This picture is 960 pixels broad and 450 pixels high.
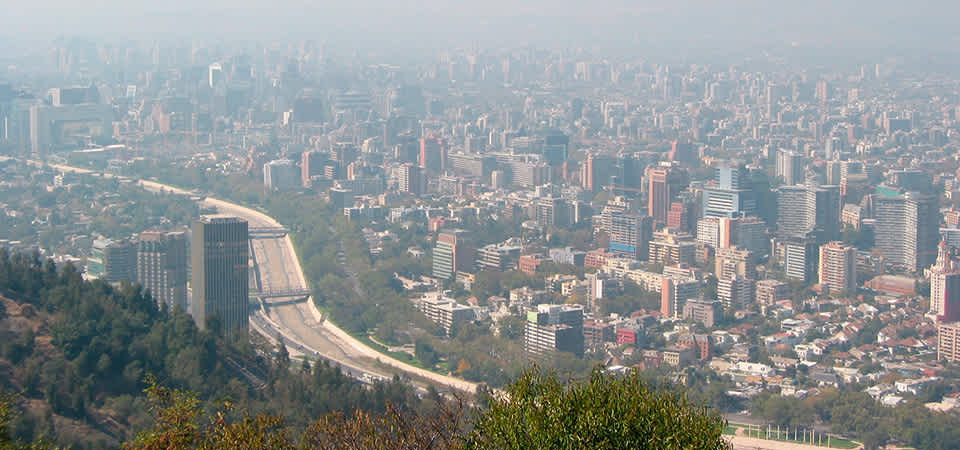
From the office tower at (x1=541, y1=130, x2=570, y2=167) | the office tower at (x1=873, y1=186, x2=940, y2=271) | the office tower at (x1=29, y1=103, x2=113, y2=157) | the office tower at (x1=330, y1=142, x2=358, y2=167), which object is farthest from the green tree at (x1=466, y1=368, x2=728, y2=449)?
the office tower at (x1=29, y1=103, x2=113, y2=157)

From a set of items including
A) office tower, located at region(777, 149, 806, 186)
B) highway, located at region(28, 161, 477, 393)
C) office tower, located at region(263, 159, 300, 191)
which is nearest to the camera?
highway, located at region(28, 161, 477, 393)

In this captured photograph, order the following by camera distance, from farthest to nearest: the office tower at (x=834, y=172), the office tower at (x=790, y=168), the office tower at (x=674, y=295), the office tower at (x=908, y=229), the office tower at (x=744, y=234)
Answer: the office tower at (x=790, y=168)
the office tower at (x=834, y=172)
the office tower at (x=744, y=234)
the office tower at (x=908, y=229)
the office tower at (x=674, y=295)

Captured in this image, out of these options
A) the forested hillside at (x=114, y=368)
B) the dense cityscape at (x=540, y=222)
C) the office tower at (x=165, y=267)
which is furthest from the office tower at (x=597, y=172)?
the forested hillside at (x=114, y=368)

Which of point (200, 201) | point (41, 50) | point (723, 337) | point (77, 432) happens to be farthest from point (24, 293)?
point (41, 50)

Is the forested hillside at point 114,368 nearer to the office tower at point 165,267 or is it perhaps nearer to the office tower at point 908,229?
the office tower at point 165,267

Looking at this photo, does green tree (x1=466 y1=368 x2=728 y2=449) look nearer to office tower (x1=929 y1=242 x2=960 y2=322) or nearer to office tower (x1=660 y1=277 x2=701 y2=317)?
office tower (x1=929 y1=242 x2=960 y2=322)

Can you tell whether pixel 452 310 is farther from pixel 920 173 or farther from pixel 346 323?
pixel 920 173

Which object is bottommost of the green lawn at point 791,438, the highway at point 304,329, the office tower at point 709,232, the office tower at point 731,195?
the green lawn at point 791,438
